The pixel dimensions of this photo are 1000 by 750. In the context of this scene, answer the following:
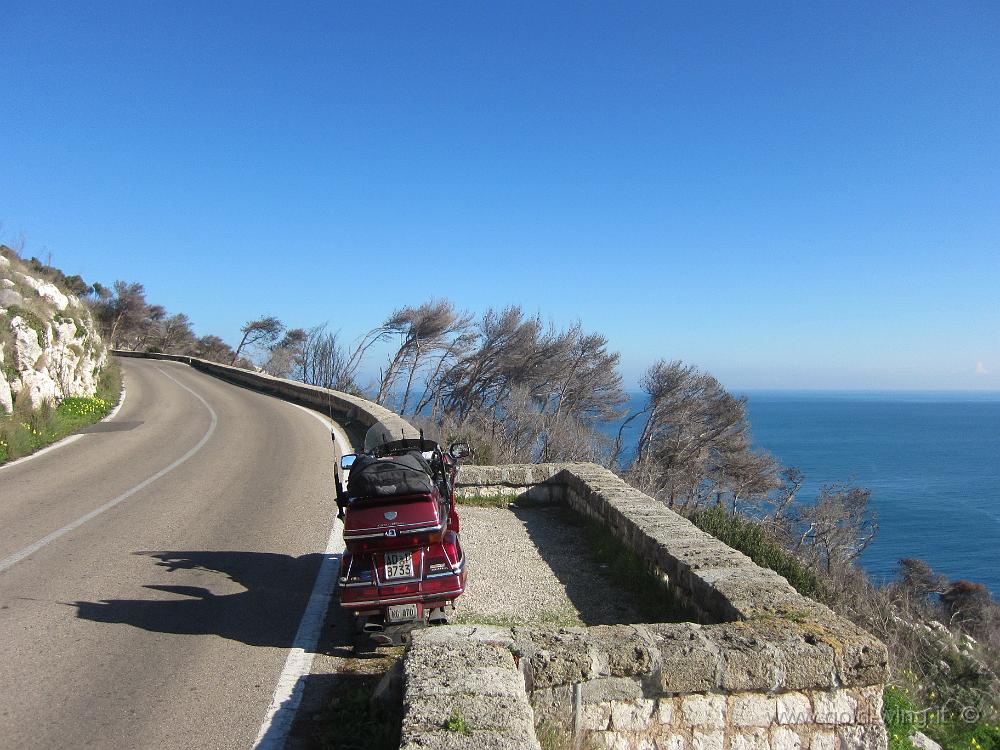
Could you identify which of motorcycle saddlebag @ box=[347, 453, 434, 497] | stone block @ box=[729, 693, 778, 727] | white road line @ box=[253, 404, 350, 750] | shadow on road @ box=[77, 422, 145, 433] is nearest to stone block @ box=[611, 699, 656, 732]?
stone block @ box=[729, 693, 778, 727]

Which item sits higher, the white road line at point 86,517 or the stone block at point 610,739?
the white road line at point 86,517

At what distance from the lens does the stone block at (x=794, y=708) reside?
3.88m

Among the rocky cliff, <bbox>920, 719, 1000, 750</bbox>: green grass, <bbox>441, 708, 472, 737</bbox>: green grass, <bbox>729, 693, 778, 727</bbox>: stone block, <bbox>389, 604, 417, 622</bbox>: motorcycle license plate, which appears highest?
the rocky cliff

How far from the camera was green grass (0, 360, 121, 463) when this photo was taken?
1331 cm

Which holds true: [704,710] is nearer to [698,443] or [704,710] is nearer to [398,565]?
[398,565]

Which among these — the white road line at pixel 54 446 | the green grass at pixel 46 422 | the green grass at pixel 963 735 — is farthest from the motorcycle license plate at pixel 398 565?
the green grass at pixel 46 422

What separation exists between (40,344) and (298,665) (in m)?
15.6

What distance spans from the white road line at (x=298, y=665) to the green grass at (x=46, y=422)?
9064mm

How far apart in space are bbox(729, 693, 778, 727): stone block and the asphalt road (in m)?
2.59

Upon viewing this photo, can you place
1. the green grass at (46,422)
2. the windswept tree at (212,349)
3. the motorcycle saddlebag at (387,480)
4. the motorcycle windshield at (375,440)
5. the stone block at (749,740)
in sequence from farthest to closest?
the windswept tree at (212,349) → the green grass at (46,422) → the motorcycle windshield at (375,440) → the motorcycle saddlebag at (387,480) → the stone block at (749,740)

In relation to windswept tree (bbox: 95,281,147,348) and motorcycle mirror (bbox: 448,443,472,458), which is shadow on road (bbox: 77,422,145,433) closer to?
motorcycle mirror (bbox: 448,443,472,458)

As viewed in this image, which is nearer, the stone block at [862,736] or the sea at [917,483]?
the stone block at [862,736]

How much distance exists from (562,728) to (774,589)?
1969mm

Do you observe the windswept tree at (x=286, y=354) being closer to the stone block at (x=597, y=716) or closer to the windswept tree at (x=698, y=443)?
the windswept tree at (x=698, y=443)
